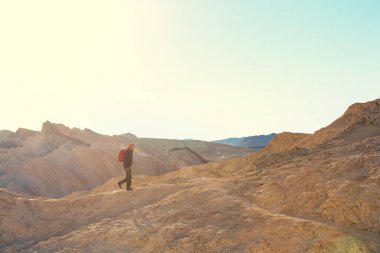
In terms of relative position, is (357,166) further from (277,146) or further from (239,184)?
(277,146)

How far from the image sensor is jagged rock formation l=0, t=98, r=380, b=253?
788 centimetres

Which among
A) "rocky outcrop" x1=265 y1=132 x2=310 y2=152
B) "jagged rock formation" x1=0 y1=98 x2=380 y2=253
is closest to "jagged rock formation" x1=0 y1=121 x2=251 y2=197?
"rocky outcrop" x1=265 y1=132 x2=310 y2=152

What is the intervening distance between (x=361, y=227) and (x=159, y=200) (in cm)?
584

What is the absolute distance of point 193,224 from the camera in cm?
936

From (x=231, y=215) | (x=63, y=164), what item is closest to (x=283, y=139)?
(x=231, y=215)

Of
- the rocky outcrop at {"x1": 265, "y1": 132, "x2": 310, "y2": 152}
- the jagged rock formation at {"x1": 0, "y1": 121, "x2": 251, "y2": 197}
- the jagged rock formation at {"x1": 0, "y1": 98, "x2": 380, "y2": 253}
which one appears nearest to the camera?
the jagged rock formation at {"x1": 0, "y1": 98, "x2": 380, "y2": 253}

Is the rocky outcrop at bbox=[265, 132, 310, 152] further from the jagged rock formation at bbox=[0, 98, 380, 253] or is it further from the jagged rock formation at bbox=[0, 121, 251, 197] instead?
the jagged rock formation at bbox=[0, 121, 251, 197]

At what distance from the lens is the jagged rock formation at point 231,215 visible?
788cm

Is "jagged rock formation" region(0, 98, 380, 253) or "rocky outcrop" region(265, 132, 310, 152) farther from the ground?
"rocky outcrop" region(265, 132, 310, 152)

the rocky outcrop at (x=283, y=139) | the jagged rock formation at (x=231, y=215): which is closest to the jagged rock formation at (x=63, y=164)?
the rocky outcrop at (x=283, y=139)

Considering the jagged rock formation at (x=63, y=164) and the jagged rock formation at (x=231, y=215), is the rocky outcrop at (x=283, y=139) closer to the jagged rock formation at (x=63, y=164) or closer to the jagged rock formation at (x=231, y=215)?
the jagged rock formation at (x=231, y=215)

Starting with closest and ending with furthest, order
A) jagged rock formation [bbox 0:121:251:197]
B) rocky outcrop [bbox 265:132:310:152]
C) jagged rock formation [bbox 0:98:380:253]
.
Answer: jagged rock formation [bbox 0:98:380:253]
rocky outcrop [bbox 265:132:310:152]
jagged rock formation [bbox 0:121:251:197]

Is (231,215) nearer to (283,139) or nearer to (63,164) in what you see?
(283,139)

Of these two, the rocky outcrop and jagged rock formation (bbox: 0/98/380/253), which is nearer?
jagged rock formation (bbox: 0/98/380/253)
